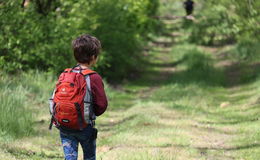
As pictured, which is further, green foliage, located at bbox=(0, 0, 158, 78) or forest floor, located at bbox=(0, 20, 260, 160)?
green foliage, located at bbox=(0, 0, 158, 78)

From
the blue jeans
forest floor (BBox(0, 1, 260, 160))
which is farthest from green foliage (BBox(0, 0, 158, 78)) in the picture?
the blue jeans

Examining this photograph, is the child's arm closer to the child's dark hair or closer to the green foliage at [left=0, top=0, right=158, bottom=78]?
the child's dark hair

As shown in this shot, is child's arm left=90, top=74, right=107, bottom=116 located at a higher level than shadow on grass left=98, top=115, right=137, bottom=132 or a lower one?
higher

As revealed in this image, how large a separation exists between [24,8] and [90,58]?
10.5m

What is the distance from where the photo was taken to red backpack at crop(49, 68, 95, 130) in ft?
16.1

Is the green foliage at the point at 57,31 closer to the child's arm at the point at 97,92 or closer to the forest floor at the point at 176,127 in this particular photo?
the forest floor at the point at 176,127

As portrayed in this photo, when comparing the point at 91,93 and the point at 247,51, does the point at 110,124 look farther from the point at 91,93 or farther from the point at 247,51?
the point at 247,51

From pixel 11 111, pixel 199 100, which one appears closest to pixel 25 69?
pixel 199 100

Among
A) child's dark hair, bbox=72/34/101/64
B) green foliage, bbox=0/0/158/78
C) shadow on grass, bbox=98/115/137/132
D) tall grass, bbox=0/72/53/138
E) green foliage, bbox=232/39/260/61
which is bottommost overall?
green foliage, bbox=232/39/260/61

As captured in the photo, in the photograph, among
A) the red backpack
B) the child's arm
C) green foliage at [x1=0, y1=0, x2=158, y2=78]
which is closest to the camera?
the red backpack

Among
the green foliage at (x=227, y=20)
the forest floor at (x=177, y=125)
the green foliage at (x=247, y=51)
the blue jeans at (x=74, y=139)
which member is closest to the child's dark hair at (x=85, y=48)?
the blue jeans at (x=74, y=139)

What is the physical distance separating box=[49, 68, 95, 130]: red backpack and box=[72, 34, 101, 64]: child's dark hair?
0.53ft

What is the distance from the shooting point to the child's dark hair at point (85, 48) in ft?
16.5

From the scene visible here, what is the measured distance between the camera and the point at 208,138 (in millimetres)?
9594
